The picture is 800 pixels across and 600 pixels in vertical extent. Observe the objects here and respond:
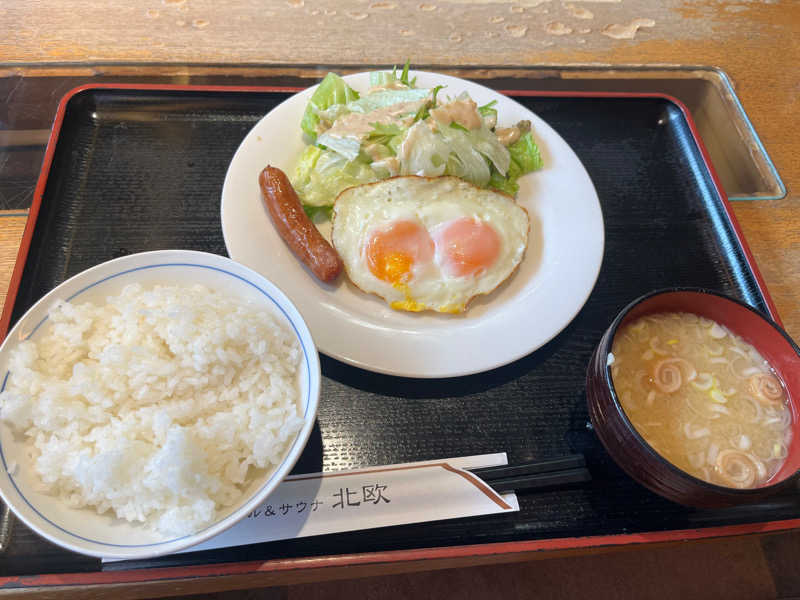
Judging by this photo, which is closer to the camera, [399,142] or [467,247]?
[467,247]

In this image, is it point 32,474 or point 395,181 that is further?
point 395,181

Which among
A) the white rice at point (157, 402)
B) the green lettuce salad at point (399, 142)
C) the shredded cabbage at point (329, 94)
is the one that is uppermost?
the shredded cabbage at point (329, 94)

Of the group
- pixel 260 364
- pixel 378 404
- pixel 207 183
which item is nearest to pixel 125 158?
pixel 207 183

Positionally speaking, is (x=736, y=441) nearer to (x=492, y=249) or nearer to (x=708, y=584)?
(x=708, y=584)

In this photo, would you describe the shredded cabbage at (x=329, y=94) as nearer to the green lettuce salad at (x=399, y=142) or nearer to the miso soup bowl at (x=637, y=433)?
the green lettuce salad at (x=399, y=142)

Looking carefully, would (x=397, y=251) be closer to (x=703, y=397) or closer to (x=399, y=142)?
(x=399, y=142)

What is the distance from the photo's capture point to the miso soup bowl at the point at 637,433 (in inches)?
52.8

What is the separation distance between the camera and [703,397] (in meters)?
1.60

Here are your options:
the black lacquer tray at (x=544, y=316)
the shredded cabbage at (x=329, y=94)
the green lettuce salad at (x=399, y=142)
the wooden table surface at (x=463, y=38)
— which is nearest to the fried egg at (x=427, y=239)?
the green lettuce salad at (x=399, y=142)

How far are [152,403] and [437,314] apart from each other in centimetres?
102

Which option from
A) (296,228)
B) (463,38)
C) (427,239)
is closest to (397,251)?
(427,239)

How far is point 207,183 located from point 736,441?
2.23 metres

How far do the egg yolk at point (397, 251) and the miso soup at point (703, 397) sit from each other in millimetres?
774

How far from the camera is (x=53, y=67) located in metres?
2.54
